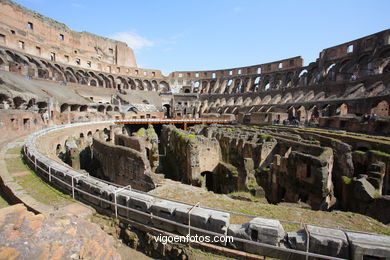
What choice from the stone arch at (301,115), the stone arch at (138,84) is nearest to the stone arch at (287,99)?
the stone arch at (301,115)

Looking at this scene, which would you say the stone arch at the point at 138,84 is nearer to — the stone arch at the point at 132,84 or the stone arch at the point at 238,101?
the stone arch at the point at 132,84

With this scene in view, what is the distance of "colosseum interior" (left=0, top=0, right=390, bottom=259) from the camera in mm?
3197

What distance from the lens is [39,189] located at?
5340 mm

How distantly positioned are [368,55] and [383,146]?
27.4 m

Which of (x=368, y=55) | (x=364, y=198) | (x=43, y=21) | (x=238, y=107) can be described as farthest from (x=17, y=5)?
(x=368, y=55)

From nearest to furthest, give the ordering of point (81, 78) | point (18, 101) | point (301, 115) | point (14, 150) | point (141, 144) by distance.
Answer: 1. point (14, 150)
2. point (141, 144)
3. point (18, 101)
4. point (301, 115)
5. point (81, 78)

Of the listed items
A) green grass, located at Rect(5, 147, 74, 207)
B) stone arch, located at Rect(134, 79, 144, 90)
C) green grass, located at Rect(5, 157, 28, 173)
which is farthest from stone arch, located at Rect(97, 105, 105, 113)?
green grass, located at Rect(5, 147, 74, 207)

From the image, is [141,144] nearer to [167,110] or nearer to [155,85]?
[167,110]

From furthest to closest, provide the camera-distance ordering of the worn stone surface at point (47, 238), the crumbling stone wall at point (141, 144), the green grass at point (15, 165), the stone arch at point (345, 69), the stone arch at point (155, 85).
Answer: the stone arch at point (155, 85) → the stone arch at point (345, 69) → the crumbling stone wall at point (141, 144) → the green grass at point (15, 165) → the worn stone surface at point (47, 238)

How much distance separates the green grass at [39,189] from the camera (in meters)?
4.78

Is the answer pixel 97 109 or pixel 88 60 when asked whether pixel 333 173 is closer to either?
pixel 97 109

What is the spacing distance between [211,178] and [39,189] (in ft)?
32.2

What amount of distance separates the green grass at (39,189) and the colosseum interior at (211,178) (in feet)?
0.14

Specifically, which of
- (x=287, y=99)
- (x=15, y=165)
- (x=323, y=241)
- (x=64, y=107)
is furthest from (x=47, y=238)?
(x=287, y=99)
